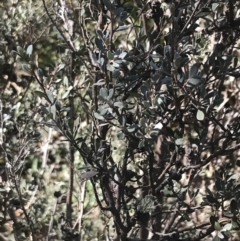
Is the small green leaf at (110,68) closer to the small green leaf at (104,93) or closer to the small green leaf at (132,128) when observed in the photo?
the small green leaf at (104,93)

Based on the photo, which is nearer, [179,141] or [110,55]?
[110,55]

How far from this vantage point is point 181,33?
65.8 inches

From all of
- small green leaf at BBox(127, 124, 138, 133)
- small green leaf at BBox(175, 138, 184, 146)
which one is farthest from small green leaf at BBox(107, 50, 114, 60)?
small green leaf at BBox(175, 138, 184, 146)

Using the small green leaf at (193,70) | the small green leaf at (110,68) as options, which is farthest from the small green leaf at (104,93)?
the small green leaf at (193,70)

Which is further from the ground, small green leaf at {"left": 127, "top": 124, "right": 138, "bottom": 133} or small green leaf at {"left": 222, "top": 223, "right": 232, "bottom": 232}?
small green leaf at {"left": 127, "top": 124, "right": 138, "bottom": 133}

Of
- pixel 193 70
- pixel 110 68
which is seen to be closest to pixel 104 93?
pixel 110 68

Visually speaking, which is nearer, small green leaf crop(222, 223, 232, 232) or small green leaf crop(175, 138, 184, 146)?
small green leaf crop(175, 138, 184, 146)

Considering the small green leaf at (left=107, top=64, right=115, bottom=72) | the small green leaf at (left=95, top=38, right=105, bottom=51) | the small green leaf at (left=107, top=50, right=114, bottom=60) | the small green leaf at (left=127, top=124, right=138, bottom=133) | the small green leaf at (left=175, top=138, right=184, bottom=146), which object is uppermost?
the small green leaf at (left=95, top=38, right=105, bottom=51)

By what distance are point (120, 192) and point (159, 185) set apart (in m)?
0.16

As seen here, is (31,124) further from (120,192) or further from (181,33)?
(181,33)

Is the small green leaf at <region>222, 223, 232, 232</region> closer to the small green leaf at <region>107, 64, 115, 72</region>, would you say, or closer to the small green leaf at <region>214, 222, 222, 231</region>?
the small green leaf at <region>214, 222, 222, 231</region>

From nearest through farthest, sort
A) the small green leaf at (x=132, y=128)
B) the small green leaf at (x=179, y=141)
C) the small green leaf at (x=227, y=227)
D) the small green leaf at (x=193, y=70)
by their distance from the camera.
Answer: the small green leaf at (x=193, y=70)
the small green leaf at (x=132, y=128)
the small green leaf at (x=179, y=141)
the small green leaf at (x=227, y=227)

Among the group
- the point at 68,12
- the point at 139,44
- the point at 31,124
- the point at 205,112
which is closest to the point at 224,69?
the point at 205,112

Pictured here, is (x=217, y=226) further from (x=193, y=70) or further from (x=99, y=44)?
(x=99, y=44)
